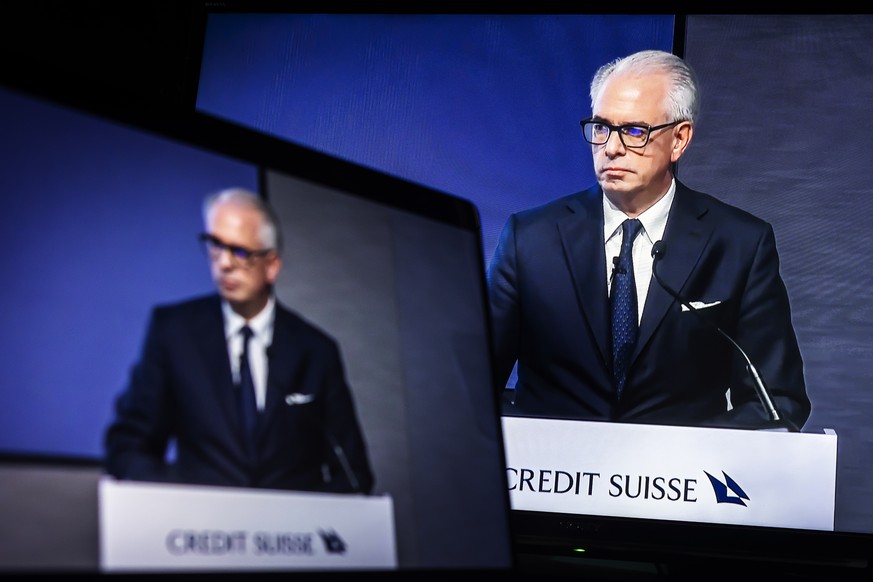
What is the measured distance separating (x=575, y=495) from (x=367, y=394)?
685 millimetres

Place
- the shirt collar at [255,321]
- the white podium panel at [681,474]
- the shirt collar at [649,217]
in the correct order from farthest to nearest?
the shirt collar at [649,217] → the white podium panel at [681,474] → the shirt collar at [255,321]

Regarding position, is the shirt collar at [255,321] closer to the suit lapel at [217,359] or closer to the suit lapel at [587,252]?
the suit lapel at [217,359]

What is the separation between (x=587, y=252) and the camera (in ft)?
4.97

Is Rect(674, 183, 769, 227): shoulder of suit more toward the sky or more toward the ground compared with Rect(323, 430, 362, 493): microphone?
more toward the sky

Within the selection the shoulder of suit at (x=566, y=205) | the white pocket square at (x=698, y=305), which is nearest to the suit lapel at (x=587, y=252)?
the shoulder of suit at (x=566, y=205)

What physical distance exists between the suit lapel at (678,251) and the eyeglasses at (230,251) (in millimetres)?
817

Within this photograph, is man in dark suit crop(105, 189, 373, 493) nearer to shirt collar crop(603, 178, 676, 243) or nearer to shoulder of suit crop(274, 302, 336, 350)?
shoulder of suit crop(274, 302, 336, 350)

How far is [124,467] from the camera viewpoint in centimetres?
67

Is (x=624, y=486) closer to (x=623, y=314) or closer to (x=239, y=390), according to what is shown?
(x=623, y=314)

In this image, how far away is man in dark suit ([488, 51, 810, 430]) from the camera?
1.43m

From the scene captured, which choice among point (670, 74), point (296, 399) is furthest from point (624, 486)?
point (296, 399)

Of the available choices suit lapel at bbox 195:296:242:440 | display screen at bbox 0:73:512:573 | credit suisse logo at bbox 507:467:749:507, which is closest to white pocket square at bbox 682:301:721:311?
credit suisse logo at bbox 507:467:749:507

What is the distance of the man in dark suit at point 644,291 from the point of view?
1434mm

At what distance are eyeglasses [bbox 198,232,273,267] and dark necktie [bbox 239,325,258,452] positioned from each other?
5 cm
